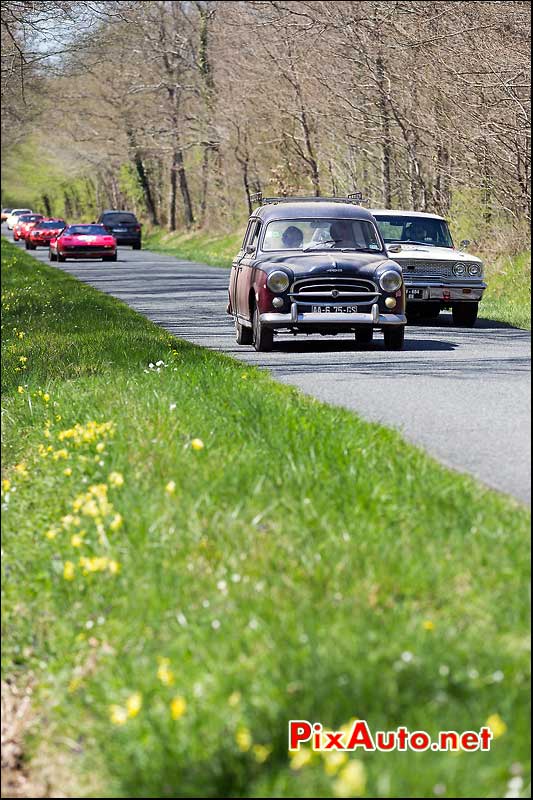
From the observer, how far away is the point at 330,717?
4.55 meters

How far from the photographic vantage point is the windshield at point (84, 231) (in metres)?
48.0

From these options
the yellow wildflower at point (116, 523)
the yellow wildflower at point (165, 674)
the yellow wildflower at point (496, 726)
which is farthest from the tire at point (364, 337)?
the yellow wildflower at point (496, 726)

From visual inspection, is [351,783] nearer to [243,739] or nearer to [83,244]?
[243,739]

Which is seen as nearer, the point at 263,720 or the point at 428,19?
the point at 263,720

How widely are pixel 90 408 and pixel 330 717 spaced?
230 inches

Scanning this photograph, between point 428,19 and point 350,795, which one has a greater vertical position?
point 428,19

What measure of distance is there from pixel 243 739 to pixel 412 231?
61.5 ft

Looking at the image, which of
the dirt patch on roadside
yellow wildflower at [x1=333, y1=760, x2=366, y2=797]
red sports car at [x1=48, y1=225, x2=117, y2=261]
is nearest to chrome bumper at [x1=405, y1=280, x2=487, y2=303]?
the dirt patch on roadside

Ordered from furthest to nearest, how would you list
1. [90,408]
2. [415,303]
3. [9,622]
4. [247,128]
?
1. [247,128]
2. [415,303]
3. [90,408]
4. [9,622]

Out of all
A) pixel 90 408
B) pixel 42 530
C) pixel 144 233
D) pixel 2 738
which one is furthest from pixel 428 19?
pixel 144 233

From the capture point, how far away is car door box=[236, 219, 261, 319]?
677 inches

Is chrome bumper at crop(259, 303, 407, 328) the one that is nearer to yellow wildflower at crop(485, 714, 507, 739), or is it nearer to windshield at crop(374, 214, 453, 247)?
windshield at crop(374, 214, 453, 247)

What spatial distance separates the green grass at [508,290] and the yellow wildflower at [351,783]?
57.1 ft

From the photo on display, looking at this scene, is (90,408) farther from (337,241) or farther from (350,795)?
(337,241)
